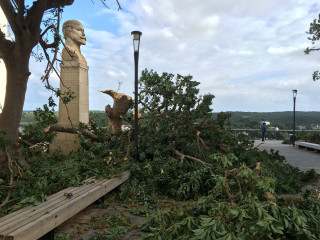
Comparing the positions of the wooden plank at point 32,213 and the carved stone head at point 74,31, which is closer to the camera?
the wooden plank at point 32,213

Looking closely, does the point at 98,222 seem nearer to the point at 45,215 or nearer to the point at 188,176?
the point at 45,215

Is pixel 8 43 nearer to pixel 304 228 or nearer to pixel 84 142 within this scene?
pixel 84 142

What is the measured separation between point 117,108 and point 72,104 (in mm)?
2555

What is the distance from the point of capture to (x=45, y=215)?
301cm

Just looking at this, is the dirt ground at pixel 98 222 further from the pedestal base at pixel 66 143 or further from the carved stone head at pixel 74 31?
the carved stone head at pixel 74 31

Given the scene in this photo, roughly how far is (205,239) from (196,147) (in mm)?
5225

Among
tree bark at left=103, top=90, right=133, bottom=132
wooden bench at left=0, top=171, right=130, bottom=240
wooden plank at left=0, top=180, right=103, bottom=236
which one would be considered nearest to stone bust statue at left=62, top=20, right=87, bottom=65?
tree bark at left=103, top=90, right=133, bottom=132

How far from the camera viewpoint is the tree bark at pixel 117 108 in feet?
36.9

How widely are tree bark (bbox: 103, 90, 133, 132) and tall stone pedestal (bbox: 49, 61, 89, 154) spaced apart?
1.94m

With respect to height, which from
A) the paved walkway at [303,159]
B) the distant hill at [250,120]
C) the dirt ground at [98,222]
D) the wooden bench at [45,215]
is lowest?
the paved walkway at [303,159]

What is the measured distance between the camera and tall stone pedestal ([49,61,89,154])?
9.07 meters

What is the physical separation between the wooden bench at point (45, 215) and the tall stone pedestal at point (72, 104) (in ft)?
16.5

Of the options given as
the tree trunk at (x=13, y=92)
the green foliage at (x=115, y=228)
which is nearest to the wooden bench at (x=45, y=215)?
the green foliage at (x=115, y=228)

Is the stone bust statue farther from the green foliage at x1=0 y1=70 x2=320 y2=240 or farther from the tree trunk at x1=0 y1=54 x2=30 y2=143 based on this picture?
the tree trunk at x1=0 y1=54 x2=30 y2=143
